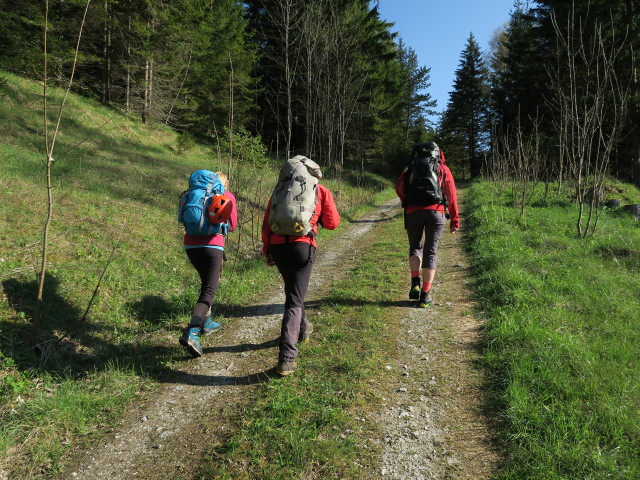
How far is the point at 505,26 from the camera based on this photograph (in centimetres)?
3681

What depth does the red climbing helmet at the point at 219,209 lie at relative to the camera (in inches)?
140

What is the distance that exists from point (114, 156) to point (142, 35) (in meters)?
9.00

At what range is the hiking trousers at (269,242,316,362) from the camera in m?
→ 3.13

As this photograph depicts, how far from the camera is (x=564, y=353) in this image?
3.14m

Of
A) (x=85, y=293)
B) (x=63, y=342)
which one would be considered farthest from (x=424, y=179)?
(x=85, y=293)

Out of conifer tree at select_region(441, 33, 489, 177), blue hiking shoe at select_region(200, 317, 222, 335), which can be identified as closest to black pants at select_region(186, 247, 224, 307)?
blue hiking shoe at select_region(200, 317, 222, 335)

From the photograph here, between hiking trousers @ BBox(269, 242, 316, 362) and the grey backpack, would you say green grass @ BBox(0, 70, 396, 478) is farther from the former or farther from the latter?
the grey backpack

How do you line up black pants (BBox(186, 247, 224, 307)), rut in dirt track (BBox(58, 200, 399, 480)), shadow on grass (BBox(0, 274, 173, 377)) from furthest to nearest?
black pants (BBox(186, 247, 224, 307)) → shadow on grass (BBox(0, 274, 173, 377)) → rut in dirt track (BBox(58, 200, 399, 480))

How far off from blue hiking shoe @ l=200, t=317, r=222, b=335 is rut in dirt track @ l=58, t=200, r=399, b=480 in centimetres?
10

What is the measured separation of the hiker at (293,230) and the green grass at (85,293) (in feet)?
4.36

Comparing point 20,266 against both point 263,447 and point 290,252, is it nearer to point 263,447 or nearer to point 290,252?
point 290,252

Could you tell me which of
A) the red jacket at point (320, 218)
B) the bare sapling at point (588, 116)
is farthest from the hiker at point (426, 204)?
the bare sapling at point (588, 116)

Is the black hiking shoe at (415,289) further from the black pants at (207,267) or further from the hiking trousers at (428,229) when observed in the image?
the black pants at (207,267)

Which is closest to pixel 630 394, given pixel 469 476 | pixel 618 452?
pixel 618 452
